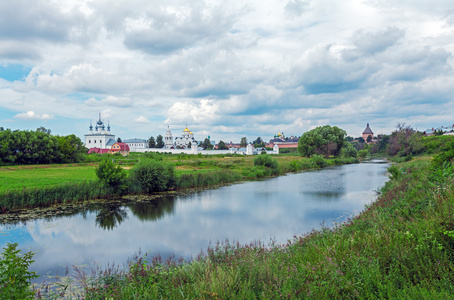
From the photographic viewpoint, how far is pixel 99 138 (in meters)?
108

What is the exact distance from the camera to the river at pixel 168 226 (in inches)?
412

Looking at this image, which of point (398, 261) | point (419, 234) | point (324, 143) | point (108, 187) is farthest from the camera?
point (324, 143)

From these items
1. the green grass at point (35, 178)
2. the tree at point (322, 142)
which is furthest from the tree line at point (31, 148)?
the tree at point (322, 142)

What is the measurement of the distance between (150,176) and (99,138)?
312 feet

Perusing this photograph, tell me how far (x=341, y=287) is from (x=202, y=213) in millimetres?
12893

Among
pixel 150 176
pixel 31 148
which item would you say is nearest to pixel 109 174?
pixel 150 176

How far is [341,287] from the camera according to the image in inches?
149

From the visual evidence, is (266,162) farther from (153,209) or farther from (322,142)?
(322,142)

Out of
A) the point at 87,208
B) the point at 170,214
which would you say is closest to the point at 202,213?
Result: the point at 170,214

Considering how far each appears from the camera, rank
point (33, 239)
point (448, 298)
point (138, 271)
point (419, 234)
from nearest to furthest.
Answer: point (448, 298) → point (419, 234) → point (138, 271) → point (33, 239)

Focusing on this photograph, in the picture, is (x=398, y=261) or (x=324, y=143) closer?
(x=398, y=261)

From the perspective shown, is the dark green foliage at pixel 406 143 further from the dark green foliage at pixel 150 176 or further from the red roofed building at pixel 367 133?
the red roofed building at pixel 367 133

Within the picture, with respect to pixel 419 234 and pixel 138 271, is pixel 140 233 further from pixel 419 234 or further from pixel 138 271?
pixel 419 234

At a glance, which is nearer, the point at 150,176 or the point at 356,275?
the point at 356,275
